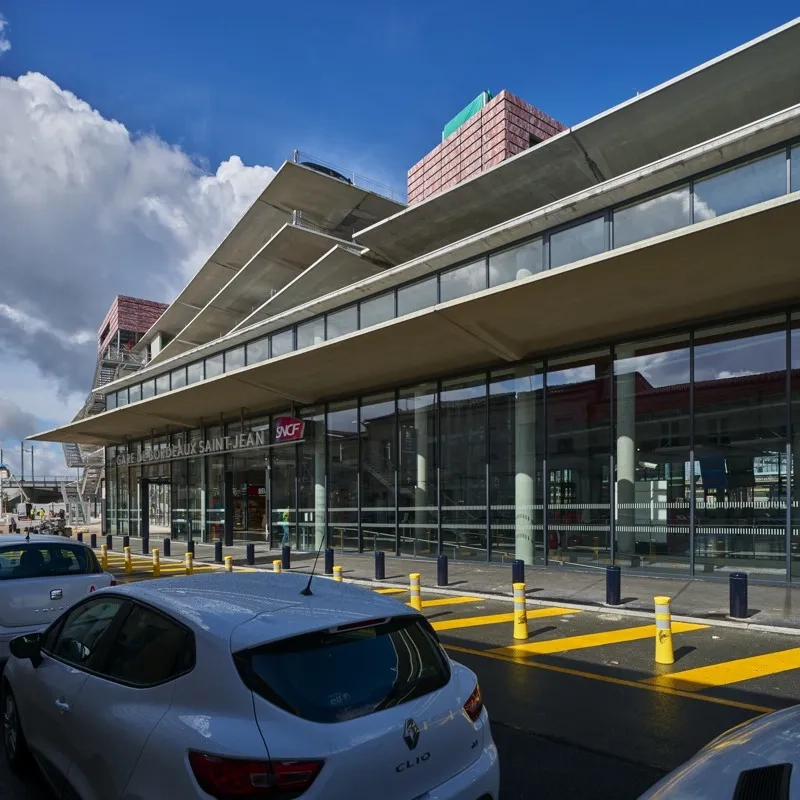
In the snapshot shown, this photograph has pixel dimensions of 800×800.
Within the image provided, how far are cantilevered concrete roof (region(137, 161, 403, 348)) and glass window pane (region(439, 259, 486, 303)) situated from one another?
14120mm

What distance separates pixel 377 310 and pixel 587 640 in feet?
35.2

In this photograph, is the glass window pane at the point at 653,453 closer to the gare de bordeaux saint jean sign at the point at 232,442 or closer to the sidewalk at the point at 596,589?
the sidewalk at the point at 596,589

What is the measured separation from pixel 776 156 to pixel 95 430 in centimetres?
3153

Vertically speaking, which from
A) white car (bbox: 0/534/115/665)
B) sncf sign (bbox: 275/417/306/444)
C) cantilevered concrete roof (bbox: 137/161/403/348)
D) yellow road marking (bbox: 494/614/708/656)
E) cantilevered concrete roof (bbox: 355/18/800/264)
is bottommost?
yellow road marking (bbox: 494/614/708/656)

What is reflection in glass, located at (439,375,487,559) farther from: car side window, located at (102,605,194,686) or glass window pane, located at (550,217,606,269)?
car side window, located at (102,605,194,686)

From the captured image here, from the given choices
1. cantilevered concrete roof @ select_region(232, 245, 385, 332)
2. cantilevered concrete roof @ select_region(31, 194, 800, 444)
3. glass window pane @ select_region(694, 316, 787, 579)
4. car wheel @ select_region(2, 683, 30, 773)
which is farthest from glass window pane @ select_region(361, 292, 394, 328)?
car wheel @ select_region(2, 683, 30, 773)

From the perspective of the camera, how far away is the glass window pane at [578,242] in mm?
12750

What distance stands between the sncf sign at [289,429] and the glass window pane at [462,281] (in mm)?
8688

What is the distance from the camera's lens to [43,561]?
7.39 metres

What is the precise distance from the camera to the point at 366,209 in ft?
95.5

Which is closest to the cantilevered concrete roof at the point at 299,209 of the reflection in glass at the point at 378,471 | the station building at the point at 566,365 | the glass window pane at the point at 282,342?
the station building at the point at 566,365

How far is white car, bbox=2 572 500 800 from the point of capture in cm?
260

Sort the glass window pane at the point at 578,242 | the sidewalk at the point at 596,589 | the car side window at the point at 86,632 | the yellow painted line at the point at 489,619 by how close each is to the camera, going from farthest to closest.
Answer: the glass window pane at the point at 578,242, the sidewalk at the point at 596,589, the yellow painted line at the point at 489,619, the car side window at the point at 86,632

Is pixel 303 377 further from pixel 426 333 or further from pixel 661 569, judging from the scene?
pixel 661 569
